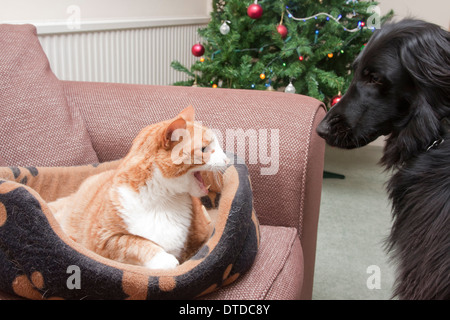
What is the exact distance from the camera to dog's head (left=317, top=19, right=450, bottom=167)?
824mm

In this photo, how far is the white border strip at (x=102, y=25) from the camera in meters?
1.79

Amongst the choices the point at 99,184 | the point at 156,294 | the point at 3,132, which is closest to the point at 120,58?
the point at 3,132

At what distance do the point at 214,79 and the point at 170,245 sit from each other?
1843mm

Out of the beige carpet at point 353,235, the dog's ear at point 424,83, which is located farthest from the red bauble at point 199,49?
the dog's ear at point 424,83

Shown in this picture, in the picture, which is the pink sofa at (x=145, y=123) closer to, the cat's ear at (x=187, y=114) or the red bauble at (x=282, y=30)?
the cat's ear at (x=187, y=114)

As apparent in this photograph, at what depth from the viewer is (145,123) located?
1177 millimetres

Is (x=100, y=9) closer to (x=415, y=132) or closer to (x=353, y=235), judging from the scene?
(x=353, y=235)

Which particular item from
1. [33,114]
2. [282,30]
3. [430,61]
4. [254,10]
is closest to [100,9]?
[254,10]

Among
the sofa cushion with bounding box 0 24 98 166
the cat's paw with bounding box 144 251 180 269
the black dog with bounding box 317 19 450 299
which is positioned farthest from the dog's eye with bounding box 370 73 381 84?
the sofa cushion with bounding box 0 24 98 166

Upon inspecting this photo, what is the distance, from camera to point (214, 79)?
2582 millimetres

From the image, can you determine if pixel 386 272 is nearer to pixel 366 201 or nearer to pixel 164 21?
pixel 366 201

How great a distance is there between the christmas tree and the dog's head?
1272 mm

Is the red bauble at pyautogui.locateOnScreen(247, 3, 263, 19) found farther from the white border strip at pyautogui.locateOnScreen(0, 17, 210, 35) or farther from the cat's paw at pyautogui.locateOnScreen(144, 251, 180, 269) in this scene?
the cat's paw at pyautogui.locateOnScreen(144, 251, 180, 269)

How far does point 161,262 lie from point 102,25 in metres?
1.75
